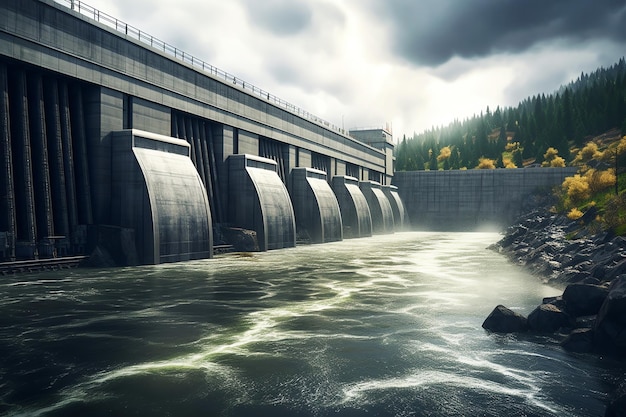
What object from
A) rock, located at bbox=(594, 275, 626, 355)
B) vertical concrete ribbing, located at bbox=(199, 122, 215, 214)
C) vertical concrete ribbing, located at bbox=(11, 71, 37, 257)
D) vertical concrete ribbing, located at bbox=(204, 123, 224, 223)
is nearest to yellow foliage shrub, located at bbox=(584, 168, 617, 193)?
vertical concrete ribbing, located at bbox=(204, 123, 224, 223)

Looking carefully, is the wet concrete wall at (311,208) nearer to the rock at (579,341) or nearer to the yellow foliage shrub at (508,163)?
the rock at (579,341)

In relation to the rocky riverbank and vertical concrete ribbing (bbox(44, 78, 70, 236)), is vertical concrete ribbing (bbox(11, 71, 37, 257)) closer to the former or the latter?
vertical concrete ribbing (bbox(44, 78, 70, 236))

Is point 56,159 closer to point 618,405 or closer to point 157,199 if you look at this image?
point 157,199

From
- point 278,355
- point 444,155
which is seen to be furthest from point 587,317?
point 444,155

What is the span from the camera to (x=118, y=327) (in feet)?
45.8

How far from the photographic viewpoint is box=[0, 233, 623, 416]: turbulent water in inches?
334

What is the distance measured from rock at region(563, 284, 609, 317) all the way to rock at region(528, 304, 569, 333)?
376 mm

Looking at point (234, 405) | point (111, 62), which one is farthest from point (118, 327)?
point (111, 62)

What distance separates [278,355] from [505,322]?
24.0ft

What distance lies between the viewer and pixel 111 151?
31.0m

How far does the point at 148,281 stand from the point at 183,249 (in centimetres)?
883

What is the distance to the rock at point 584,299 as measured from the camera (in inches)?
538

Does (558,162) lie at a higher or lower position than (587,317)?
higher

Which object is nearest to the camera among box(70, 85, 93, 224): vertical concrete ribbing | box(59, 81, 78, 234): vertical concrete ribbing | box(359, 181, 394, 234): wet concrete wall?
box(59, 81, 78, 234): vertical concrete ribbing
